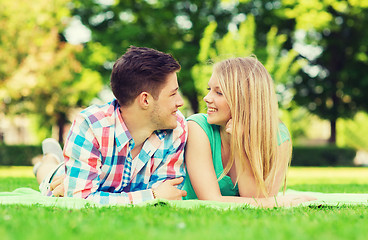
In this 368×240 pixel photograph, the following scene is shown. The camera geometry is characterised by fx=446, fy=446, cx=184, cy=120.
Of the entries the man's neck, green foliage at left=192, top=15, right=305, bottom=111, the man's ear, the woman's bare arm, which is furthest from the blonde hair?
green foliage at left=192, top=15, right=305, bottom=111

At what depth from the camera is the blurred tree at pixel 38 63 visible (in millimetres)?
A: 19953

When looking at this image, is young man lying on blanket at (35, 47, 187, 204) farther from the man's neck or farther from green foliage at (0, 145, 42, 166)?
green foliage at (0, 145, 42, 166)

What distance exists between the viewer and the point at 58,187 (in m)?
4.54

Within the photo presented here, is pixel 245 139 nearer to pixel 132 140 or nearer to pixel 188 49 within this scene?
pixel 132 140

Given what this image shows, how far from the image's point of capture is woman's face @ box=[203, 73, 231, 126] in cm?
444

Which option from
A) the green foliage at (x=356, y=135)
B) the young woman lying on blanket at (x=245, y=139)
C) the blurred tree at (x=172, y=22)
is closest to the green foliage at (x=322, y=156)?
the blurred tree at (x=172, y=22)

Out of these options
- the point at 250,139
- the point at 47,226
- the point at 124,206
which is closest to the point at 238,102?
the point at 250,139

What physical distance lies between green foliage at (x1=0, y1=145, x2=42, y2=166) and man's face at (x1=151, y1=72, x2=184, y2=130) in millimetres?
17489

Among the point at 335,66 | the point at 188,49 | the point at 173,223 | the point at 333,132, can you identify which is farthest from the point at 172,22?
the point at 173,223

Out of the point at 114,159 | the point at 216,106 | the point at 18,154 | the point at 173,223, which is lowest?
the point at 18,154

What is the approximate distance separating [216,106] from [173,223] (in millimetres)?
1769

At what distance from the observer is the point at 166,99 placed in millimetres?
4391

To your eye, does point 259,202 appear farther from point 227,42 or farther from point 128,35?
point 128,35

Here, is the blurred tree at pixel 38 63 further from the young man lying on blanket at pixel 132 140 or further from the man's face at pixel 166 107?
the man's face at pixel 166 107
